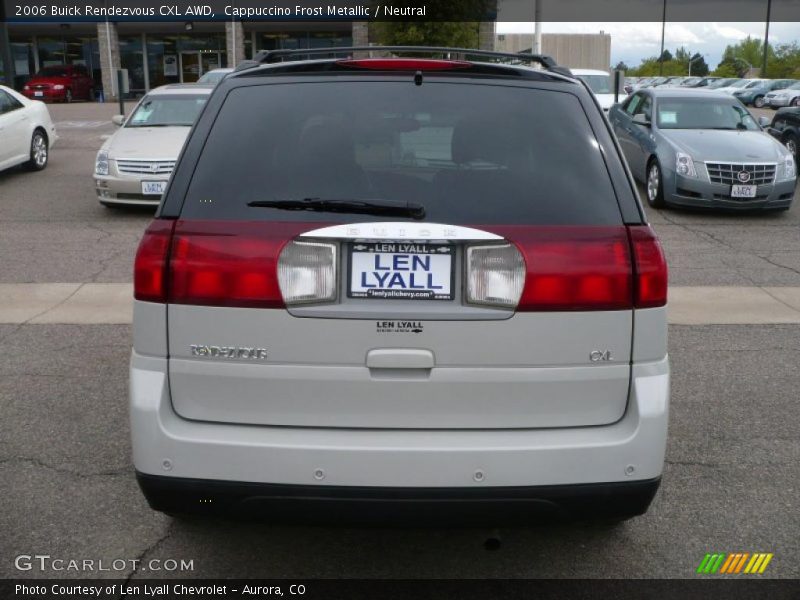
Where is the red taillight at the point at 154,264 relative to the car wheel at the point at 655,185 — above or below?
above

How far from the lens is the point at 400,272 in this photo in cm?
272

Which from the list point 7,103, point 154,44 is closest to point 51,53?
point 154,44

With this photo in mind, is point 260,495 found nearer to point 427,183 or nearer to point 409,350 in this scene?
point 409,350

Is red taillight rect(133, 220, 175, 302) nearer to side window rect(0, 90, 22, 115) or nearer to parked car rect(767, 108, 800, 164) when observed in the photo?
side window rect(0, 90, 22, 115)

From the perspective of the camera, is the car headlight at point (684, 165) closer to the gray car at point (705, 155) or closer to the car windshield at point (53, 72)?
the gray car at point (705, 155)

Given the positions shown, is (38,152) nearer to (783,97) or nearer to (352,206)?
(352,206)

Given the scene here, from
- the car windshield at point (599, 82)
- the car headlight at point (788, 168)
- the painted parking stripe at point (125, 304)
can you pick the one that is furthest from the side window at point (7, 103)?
the car windshield at point (599, 82)

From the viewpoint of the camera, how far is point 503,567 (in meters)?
3.36

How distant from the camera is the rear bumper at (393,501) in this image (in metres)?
2.73

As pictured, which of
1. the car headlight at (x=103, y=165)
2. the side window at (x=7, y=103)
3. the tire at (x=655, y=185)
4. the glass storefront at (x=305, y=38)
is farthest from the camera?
the glass storefront at (x=305, y=38)

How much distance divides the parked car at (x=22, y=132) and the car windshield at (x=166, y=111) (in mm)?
2358

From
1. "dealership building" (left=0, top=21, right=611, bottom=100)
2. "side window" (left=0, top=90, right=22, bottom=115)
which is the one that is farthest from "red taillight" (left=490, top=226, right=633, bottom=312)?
"dealership building" (left=0, top=21, right=611, bottom=100)

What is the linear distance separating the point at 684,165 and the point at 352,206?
9.70m

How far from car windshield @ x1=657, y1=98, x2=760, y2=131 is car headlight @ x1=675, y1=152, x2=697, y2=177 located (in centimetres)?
122
